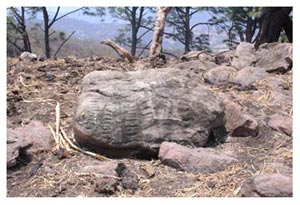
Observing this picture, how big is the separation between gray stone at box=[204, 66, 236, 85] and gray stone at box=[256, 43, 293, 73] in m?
0.36

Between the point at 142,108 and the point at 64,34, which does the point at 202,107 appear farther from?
the point at 64,34

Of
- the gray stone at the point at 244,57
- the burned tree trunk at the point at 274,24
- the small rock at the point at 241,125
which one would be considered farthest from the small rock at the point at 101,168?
the burned tree trunk at the point at 274,24

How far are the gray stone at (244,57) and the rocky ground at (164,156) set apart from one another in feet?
1.35

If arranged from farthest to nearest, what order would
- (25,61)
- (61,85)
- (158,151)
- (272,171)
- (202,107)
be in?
(25,61) < (61,85) < (202,107) < (158,151) < (272,171)

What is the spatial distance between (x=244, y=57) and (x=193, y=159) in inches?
85.7

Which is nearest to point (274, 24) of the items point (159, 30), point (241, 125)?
point (159, 30)

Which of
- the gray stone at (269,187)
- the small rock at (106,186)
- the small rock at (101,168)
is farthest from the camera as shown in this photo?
the small rock at (101,168)

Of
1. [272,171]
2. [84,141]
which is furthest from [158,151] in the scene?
[272,171]

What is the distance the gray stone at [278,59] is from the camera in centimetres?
389

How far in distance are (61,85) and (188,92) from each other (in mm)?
1220

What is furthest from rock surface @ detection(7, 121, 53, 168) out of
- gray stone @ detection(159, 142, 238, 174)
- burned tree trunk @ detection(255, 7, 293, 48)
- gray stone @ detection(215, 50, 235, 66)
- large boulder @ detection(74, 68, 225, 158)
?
burned tree trunk @ detection(255, 7, 293, 48)

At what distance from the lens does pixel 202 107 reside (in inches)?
103

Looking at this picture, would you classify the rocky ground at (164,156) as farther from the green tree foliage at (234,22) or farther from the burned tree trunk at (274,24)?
the green tree foliage at (234,22)

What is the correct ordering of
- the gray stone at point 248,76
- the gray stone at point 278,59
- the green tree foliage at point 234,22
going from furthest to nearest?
the green tree foliage at point 234,22, the gray stone at point 278,59, the gray stone at point 248,76
